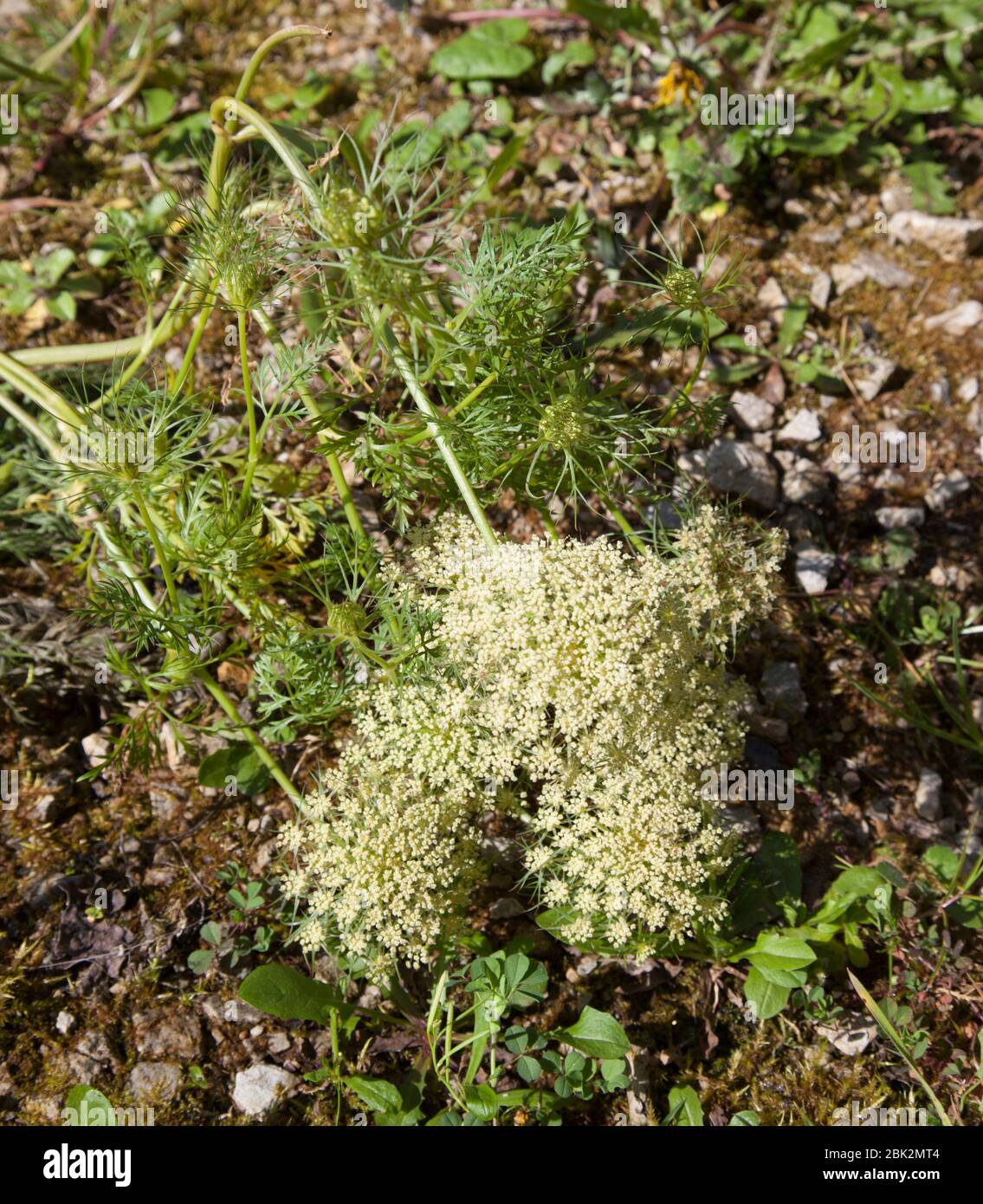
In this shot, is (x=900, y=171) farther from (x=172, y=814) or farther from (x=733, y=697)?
(x=172, y=814)

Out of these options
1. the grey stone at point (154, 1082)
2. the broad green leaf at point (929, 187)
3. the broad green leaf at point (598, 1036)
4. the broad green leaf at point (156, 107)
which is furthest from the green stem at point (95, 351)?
the broad green leaf at point (929, 187)

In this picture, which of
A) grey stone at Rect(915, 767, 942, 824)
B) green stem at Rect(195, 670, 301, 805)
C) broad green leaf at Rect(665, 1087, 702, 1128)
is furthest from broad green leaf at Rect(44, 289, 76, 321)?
grey stone at Rect(915, 767, 942, 824)

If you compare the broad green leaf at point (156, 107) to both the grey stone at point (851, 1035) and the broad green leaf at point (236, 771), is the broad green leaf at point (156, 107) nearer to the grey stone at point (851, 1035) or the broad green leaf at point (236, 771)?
the broad green leaf at point (236, 771)

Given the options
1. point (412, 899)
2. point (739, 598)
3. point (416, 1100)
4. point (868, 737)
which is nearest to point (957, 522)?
point (868, 737)

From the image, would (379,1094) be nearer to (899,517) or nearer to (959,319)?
(899,517)

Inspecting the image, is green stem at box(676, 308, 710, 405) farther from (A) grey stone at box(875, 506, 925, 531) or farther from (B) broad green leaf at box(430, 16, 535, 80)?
(B) broad green leaf at box(430, 16, 535, 80)

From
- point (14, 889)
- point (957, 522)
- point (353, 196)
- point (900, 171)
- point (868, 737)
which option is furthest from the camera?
point (900, 171)

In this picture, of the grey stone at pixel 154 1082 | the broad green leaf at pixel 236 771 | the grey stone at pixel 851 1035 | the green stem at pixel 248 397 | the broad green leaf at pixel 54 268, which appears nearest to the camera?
the green stem at pixel 248 397
